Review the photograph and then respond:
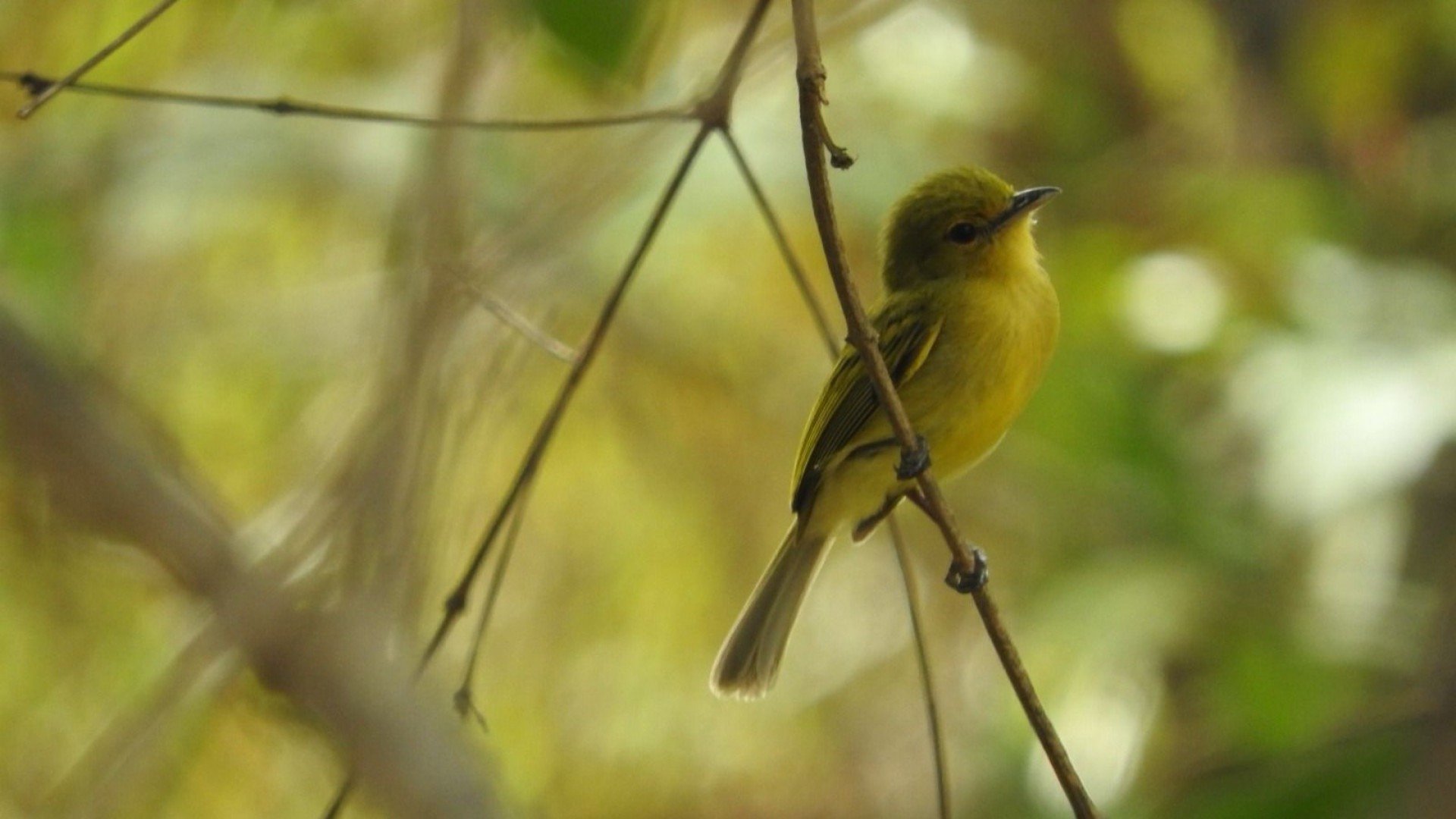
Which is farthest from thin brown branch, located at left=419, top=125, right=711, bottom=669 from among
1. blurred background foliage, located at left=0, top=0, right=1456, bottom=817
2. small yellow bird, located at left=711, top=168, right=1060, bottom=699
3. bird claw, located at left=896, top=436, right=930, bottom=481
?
small yellow bird, located at left=711, top=168, right=1060, bottom=699

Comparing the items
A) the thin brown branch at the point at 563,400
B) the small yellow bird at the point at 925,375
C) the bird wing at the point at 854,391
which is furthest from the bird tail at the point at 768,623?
the thin brown branch at the point at 563,400

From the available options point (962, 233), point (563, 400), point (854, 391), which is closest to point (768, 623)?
point (854, 391)

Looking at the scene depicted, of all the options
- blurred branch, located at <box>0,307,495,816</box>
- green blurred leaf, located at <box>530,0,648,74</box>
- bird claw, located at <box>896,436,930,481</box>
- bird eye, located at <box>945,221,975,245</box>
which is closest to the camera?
blurred branch, located at <box>0,307,495,816</box>

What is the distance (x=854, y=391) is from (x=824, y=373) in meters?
2.19

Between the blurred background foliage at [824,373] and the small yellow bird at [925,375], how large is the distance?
1.79 ft

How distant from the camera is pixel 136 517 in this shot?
4.00 feet

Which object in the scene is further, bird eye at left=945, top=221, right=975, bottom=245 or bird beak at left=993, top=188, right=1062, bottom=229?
bird eye at left=945, top=221, right=975, bottom=245

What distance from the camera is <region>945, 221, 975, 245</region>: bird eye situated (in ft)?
12.4

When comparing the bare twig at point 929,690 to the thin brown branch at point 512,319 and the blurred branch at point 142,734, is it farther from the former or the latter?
the blurred branch at point 142,734

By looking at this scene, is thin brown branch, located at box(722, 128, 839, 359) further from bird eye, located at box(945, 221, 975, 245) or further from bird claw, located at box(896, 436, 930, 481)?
bird eye, located at box(945, 221, 975, 245)

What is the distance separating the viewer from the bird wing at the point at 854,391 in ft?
11.6

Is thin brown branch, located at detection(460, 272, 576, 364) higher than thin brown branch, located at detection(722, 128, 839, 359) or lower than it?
lower

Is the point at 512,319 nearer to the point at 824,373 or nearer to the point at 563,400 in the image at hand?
the point at 563,400

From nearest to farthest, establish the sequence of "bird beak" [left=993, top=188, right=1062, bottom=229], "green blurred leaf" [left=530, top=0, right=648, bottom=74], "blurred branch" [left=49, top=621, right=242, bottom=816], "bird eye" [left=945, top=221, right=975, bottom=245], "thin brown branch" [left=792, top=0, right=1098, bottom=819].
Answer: "blurred branch" [left=49, top=621, right=242, bottom=816]
"thin brown branch" [left=792, top=0, right=1098, bottom=819]
"green blurred leaf" [left=530, top=0, right=648, bottom=74]
"bird beak" [left=993, top=188, right=1062, bottom=229]
"bird eye" [left=945, top=221, right=975, bottom=245]
